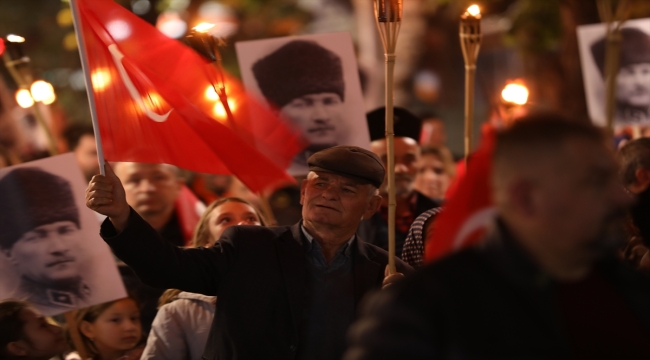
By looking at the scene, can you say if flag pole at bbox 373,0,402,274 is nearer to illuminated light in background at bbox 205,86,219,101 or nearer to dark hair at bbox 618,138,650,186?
illuminated light in background at bbox 205,86,219,101

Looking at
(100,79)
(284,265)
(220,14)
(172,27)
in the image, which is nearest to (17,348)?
(100,79)

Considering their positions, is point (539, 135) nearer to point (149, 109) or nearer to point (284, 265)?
point (284, 265)

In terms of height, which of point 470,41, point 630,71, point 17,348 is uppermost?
point 470,41

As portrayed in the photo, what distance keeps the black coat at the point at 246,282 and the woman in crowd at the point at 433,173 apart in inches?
151

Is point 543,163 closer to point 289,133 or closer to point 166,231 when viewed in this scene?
point 289,133

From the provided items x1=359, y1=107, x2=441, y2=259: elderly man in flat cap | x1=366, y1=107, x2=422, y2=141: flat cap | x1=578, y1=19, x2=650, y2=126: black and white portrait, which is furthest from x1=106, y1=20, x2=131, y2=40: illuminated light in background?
x1=578, y1=19, x2=650, y2=126: black and white portrait

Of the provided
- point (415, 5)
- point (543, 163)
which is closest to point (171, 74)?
point (543, 163)

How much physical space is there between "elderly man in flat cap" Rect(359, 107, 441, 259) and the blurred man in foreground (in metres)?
2.83

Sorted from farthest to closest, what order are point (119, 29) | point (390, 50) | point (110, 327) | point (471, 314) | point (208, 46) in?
point (110, 327), point (208, 46), point (119, 29), point (390, 50), point (471, 314)

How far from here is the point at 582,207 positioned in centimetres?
230

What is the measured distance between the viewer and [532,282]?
231 centimetres

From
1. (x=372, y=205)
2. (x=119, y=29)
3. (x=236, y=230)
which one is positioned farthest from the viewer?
(x=119, y=29)

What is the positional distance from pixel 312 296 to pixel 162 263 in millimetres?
654

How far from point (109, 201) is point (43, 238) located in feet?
5.17
